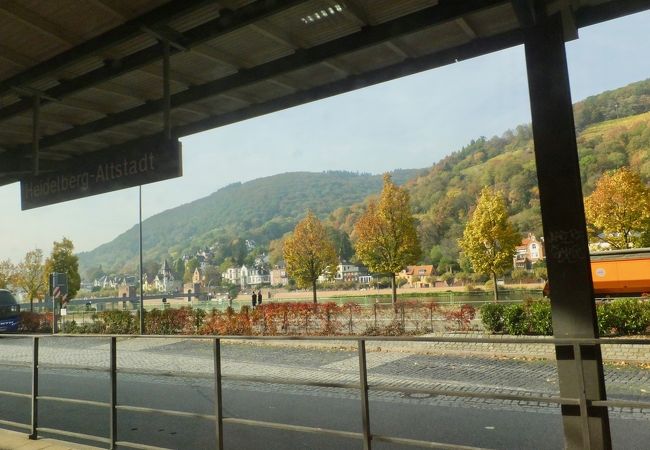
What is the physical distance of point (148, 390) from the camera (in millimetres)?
10938

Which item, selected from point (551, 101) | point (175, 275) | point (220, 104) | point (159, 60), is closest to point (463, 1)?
point (551, 101)

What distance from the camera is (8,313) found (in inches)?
1165

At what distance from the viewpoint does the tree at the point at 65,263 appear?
1783 inches

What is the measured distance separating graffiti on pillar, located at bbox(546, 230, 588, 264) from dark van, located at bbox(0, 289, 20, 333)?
107ft

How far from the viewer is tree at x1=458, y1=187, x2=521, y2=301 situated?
3025cm

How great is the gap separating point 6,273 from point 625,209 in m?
54.7

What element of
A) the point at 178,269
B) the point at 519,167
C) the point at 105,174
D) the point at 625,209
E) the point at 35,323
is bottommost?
the point at 35,323

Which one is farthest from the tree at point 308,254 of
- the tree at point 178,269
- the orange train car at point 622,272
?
the tree at point 178,269

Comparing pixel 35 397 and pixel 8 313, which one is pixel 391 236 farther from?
pixel 35 397

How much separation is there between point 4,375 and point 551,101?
48.0ft

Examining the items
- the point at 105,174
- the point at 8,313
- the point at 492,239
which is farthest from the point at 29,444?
the point at 8,313

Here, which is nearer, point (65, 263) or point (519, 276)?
point (65, 263)

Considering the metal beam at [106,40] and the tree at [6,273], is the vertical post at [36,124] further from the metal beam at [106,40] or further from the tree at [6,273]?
the tree at [6,273]

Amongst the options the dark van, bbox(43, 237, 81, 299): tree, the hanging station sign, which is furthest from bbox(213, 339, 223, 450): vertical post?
bbox(43, 237, 81, 299): tree
